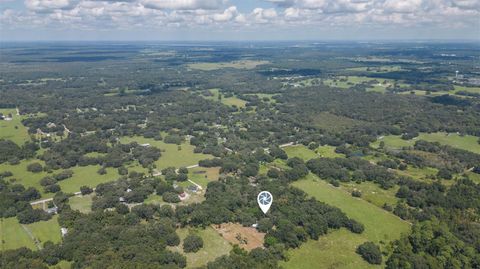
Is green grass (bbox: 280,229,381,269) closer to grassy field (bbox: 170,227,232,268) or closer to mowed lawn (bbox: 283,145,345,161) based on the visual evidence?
grassy field (bbox: 170,227,232,268)

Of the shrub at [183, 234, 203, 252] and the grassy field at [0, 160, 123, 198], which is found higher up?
the shrub at [183, 234, 203, 252]

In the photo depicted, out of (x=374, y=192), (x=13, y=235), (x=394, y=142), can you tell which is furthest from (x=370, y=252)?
(x=394, y=142)

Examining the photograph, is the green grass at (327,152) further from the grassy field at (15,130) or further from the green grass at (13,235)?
the grassy field at (15,130)

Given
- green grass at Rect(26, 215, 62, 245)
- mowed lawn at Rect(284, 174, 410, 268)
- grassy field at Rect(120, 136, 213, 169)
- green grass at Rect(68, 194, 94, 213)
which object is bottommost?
mowed lawn at Rect(284, 174, 410, 268)

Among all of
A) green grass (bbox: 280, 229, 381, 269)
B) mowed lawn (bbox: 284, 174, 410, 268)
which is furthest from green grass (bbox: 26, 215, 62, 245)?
mowed lawn (bbox: 284, 174, 410, 268)

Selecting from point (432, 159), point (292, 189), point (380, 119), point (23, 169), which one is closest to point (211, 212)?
point (292, 189)

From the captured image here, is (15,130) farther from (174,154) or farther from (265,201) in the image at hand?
(265,201)

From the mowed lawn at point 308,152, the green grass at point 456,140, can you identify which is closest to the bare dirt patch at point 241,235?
the mowed lawn at point 308,152

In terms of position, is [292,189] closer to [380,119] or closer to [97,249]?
[97,249]
